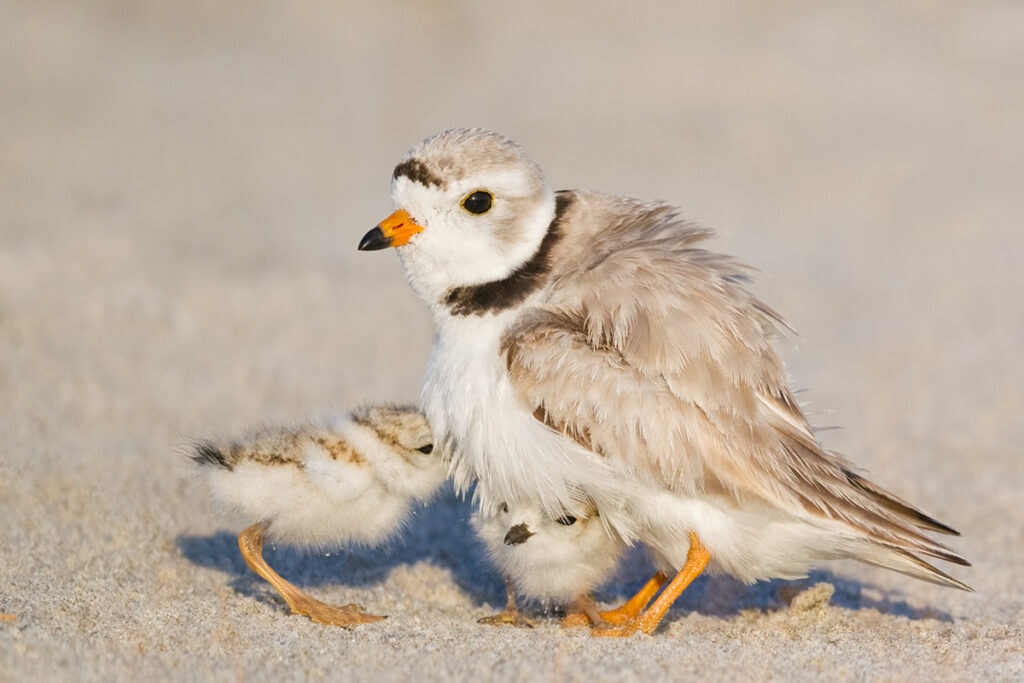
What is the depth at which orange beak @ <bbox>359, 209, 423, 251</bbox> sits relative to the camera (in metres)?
4.33

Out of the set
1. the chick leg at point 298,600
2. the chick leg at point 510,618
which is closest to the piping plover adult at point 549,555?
the chick leg at point 510,618

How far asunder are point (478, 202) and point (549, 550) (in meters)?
1.28

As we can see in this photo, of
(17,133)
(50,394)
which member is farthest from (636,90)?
(50,394)

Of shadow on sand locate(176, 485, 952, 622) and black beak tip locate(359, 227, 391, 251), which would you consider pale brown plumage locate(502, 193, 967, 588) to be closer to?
black beak tip locate(359, 227, 391, 251)

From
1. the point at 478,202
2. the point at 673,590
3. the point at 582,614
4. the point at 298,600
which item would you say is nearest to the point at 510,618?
the point at 582,614

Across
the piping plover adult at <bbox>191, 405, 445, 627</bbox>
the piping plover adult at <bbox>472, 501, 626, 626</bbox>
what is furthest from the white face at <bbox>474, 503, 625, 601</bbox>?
the piping plover adult at <bbox>191, 405, 445, 627</bbox>

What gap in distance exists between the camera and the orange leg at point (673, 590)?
4.09 m

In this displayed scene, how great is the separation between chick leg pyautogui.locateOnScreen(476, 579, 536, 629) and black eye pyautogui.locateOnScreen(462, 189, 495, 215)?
4.58 feet

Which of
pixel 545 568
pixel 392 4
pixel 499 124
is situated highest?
pixel 392 4

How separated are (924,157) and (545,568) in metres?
7.62

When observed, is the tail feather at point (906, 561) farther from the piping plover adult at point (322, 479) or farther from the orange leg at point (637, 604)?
the piping plover adult at point (322, 479)

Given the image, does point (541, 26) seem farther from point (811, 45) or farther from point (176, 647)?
point (176, 647)

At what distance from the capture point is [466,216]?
437 cm

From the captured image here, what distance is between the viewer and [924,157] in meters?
10.7
